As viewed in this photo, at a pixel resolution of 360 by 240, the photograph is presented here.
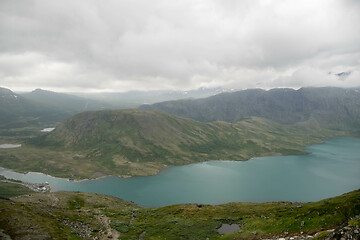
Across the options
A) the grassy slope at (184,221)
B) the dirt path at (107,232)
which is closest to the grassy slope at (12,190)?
the grassy slope at (184,221)

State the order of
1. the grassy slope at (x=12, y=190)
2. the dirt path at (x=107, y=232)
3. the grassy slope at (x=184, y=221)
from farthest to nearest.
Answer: the grassy slope at (x=12, y=190) → the dirt path at (x=107, y=232) → the grassy slope at (x=184, y=221)

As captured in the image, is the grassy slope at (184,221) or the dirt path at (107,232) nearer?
the grassy slope at (184,221)

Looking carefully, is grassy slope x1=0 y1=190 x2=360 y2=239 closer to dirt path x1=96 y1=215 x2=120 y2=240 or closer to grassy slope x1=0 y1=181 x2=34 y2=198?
dirt path x1=96 y1=215 x2=120 y2=240

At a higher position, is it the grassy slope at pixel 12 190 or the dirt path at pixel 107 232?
the dirt path at pixel 107 232

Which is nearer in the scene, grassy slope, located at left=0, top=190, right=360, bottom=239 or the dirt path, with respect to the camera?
grassy slope, located at left=0, top=190, right=360, bottom=239

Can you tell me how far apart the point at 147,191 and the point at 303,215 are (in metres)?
170

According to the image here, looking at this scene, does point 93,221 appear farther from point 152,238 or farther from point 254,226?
point 254,226

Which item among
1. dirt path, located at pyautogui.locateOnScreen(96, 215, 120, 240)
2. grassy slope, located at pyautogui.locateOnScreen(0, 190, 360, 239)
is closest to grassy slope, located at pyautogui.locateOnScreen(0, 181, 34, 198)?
grassy slope, located at pyautogui.locateOnScreen(0, 190, 360, 239)

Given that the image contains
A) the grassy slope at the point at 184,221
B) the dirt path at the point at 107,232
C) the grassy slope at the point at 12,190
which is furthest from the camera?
the grassy slope at the point at 12,190

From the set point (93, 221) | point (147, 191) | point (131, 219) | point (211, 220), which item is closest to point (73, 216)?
point (93, 221)

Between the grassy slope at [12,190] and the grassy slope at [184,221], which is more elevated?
the grassy slope at [184,221]

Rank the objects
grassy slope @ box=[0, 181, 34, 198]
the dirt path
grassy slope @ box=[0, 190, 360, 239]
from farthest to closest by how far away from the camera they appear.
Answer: grassy slope @ box=[0, 181, 34, 198] → the dirt path → grassy slope @ box=[0, 190, 360, 239]

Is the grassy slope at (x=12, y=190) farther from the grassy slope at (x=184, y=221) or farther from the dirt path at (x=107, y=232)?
the dirt path at (x=107, y=232)

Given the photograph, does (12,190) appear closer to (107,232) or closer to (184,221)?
(107,232)
